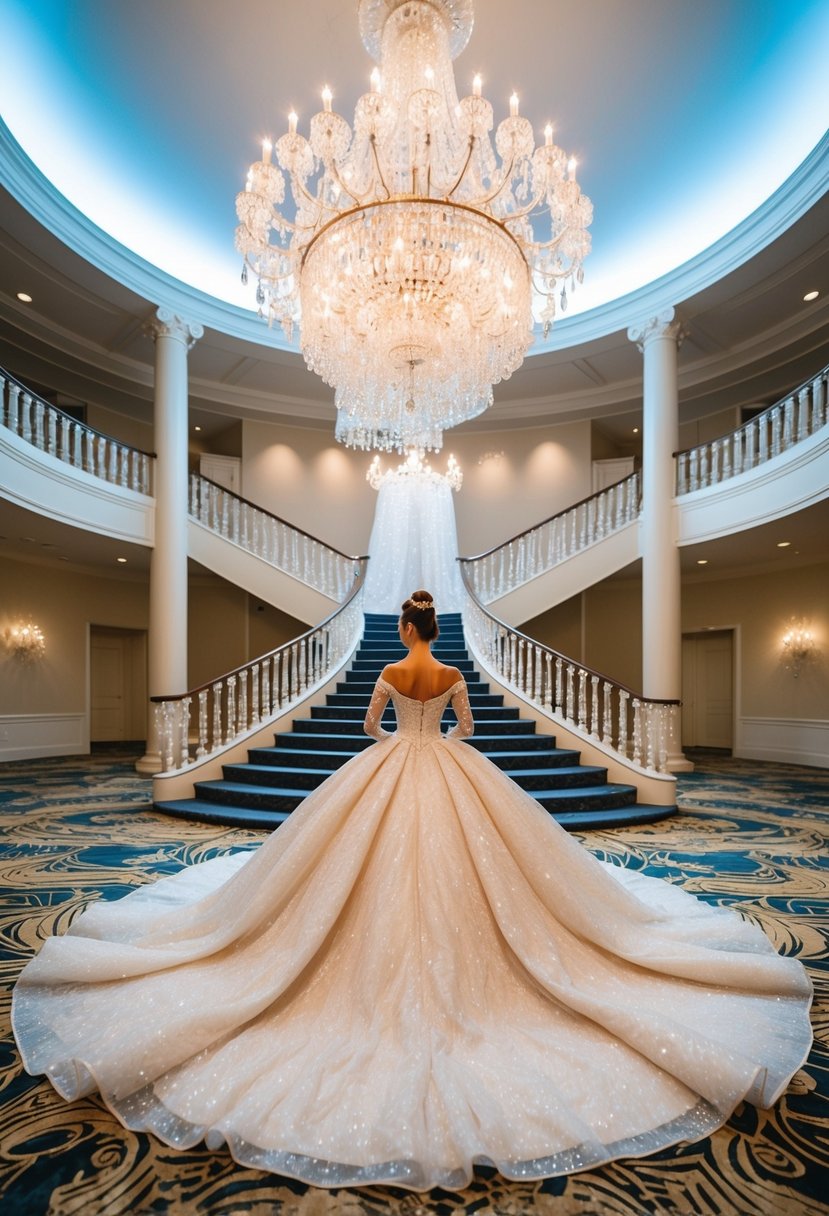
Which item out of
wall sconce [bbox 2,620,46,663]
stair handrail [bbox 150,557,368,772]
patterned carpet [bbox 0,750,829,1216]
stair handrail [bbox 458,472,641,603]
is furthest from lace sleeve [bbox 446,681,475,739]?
wall sconce [bbox 2,620,46,663]

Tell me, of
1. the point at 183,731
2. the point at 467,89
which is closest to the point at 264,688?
the point at 183,731

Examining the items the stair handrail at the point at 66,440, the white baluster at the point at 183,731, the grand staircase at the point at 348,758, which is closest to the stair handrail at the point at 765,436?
the grand staircase at the point at 348,758

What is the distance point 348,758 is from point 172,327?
5.65 metres

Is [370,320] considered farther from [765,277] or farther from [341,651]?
[765,277]

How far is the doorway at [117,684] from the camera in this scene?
11597 mm

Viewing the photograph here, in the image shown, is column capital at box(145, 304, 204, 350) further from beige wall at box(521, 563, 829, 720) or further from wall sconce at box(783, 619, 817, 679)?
wall sconce at box(783, 619, 817, 679)

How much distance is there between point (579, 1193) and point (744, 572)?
1062cm

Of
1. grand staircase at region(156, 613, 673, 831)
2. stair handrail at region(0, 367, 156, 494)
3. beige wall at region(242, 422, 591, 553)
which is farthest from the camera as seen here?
beige wall at region(242, 422, 591, 553)

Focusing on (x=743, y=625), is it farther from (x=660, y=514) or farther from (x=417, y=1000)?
(x=417, y=1000)

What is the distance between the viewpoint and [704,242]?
7.89 metres

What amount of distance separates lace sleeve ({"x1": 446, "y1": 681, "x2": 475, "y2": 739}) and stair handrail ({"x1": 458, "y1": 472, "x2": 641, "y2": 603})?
22.6 ft

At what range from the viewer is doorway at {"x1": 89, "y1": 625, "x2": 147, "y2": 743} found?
1160 cm

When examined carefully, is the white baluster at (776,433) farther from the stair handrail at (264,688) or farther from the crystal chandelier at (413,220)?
the stair handrail at (264,688)

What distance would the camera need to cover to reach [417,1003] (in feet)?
6.59
